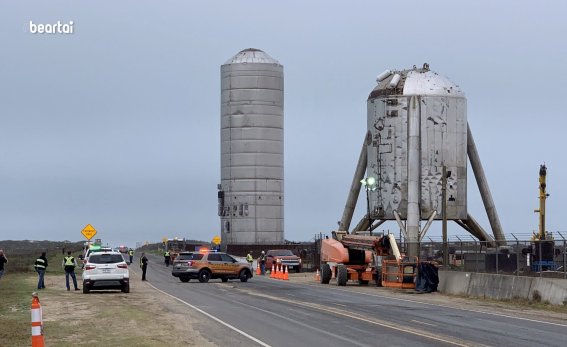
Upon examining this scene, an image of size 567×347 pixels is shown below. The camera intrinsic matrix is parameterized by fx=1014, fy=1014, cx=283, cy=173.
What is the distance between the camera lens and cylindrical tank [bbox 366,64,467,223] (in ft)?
212

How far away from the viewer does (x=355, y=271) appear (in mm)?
54625

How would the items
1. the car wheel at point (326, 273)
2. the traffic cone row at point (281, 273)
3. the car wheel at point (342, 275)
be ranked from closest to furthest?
the car wheel at point (342, 275) → the car wheel at point (326, 273) → the traffic cone row at point (281, 273)

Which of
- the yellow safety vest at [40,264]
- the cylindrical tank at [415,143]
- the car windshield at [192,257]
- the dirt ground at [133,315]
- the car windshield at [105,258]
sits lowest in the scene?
the dirt ground at [133,315]

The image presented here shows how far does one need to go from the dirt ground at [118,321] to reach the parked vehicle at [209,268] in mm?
15476

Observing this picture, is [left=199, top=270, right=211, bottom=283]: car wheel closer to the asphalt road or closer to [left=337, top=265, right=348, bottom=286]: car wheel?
[left=337, top=265, right=348, bottom=286]: car wheel

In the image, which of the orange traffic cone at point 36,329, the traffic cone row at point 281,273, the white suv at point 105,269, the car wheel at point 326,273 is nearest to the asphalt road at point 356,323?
the white suv at point 105,269

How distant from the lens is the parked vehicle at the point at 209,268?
56906 millimetres

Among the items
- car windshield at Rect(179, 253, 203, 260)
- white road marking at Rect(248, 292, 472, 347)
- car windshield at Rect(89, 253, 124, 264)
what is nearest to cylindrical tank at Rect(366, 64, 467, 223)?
car windshield at Rect(179, 253, 203, 260)

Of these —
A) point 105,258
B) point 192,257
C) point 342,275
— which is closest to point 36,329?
point 105,258

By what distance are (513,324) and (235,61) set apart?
7295 centimetres

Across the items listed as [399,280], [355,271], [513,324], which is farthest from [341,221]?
[513,324]

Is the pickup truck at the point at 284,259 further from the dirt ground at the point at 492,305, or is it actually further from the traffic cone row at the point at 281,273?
the dirt ground at the point at 492,305

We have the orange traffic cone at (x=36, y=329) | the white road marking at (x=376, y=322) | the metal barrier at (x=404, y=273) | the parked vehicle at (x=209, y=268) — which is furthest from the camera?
the parked vehicle at (x=209, y=268)

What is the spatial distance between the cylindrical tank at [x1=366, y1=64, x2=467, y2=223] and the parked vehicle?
12698mm
